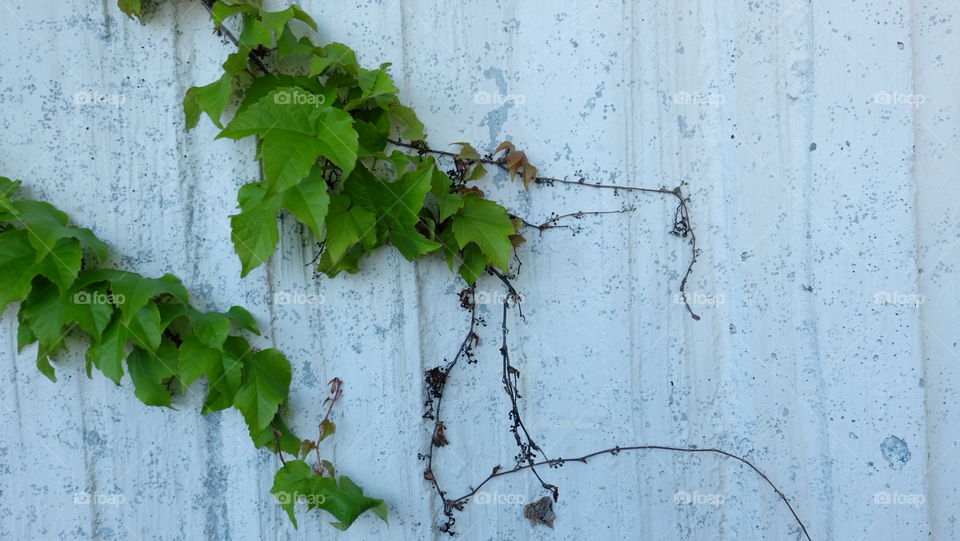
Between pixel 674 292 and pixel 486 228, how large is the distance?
519mm

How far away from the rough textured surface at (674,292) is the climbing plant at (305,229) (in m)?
0.05

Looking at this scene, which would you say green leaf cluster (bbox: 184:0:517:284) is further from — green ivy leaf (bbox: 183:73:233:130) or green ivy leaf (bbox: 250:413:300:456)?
green ivy leaf (bbox: 250:413:300:456)

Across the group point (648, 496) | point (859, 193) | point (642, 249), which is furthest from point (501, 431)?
point (859, 193)

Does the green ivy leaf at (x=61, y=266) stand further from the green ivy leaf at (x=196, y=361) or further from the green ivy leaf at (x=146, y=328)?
the green ivy leaf at (x=196, y=361)

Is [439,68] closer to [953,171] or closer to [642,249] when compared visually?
[642,249]

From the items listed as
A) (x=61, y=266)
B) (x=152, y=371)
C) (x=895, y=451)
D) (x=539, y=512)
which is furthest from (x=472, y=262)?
(x=895, y=451)

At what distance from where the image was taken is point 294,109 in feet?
4.29

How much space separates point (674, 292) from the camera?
66.7 inches

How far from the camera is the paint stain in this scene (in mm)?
1685

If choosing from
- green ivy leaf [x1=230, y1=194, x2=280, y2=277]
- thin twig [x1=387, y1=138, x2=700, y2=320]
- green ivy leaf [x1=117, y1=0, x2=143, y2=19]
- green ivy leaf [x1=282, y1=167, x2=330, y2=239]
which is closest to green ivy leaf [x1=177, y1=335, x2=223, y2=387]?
green ivy leaf [x1=230, y1=194, x2=280, y2=277]

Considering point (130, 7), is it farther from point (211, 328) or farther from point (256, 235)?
point (211, 328)

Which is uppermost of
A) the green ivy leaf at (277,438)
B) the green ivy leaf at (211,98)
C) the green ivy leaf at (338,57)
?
the green ivy leaf at (338,57)

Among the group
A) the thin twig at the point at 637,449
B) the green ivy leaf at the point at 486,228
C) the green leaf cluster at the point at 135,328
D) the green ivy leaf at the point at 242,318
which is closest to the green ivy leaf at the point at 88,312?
the green leaf cluster at the point at 135,328

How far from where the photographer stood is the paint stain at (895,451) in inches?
66.3
